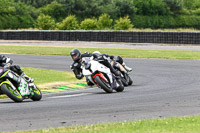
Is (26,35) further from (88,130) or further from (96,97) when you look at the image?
(88,130)

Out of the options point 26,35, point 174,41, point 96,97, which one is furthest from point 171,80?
point 26,35

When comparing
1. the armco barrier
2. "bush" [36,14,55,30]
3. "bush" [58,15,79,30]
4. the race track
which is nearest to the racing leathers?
the race track

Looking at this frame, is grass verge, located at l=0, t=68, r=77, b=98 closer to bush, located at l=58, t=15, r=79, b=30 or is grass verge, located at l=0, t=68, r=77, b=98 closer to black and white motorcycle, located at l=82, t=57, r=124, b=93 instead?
black and white motorcycle, located at l=82, t=57, r=124, b=93

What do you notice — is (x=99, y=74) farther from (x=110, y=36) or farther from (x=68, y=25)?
(x=68, y=25)

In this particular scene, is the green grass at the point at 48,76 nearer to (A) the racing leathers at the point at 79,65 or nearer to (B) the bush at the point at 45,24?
(A) the racing leathers at the point at 79,65

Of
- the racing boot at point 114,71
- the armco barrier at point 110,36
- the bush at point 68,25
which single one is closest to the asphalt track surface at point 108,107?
the racing boot at point 114,71

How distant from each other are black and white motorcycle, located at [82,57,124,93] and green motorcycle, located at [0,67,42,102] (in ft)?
5.84

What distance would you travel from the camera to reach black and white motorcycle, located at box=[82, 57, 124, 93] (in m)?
13.6

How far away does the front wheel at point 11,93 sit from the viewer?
11367mm

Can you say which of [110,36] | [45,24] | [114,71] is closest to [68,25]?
[45,24]

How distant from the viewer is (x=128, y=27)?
56.3m

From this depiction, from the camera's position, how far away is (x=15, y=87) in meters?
11.9

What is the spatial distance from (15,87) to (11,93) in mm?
353

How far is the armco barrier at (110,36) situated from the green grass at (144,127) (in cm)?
2993
